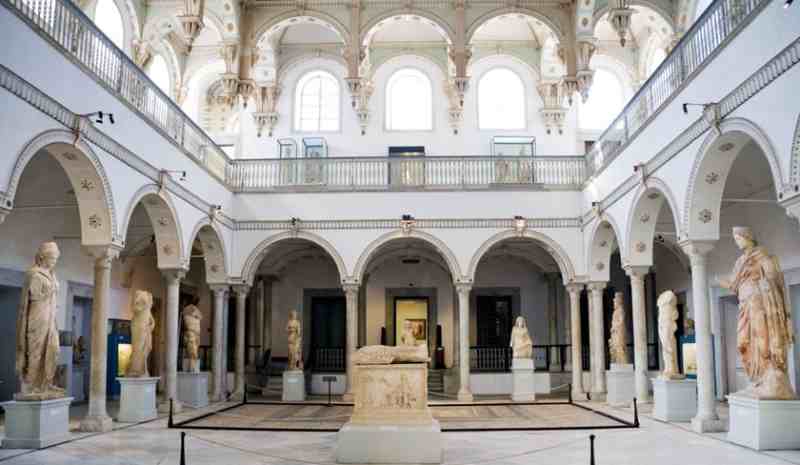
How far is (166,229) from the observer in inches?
614

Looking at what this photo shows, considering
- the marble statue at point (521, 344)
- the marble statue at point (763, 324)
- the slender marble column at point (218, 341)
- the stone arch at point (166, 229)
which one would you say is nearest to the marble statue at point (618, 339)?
the marble statue at point (521, 344)

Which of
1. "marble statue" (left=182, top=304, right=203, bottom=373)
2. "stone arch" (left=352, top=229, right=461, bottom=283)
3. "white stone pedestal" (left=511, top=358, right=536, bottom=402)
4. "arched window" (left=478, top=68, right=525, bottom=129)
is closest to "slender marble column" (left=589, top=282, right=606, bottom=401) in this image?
"white stone pedestal" (left=511, top=358, right=536, bottom=402)

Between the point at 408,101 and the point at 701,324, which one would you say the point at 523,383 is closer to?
the point at 701,324

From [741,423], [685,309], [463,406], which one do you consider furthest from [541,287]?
[741,423]

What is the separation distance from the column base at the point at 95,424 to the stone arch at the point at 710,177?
1017 centimetres

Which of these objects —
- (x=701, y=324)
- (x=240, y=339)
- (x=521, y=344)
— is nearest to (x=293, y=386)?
(x=240, y=339)

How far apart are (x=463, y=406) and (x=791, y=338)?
881 centimetres

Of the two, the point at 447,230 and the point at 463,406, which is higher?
the point at 447,230

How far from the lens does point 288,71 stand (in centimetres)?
2341

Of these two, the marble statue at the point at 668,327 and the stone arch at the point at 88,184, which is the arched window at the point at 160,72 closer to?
the stone arch at the point at 88,184

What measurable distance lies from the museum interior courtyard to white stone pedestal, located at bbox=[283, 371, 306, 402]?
6 centimetres

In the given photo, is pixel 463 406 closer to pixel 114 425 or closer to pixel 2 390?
pixel 114 425

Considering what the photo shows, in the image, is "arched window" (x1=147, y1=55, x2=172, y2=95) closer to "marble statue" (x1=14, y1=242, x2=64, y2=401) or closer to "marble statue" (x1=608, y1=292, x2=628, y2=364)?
"marble statue" (x1=14, y1=242, x2=64, y2=401)

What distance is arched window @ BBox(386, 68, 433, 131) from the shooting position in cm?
2322
